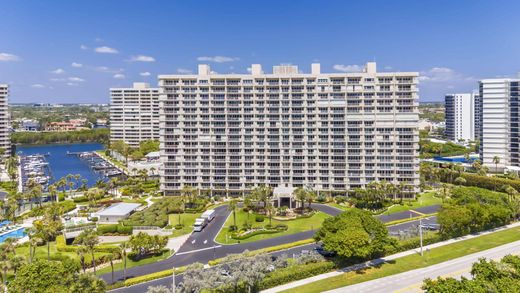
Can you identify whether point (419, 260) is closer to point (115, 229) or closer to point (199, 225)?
point (199, 225)

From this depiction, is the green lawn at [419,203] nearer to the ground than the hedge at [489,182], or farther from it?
nearer to the ground

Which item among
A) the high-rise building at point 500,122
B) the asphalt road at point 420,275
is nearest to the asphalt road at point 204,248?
the asphalt road at point 420,275

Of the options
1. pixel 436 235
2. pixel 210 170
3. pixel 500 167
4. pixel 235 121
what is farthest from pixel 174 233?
pixel 500 167

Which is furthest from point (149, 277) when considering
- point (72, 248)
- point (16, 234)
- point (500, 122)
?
point (500, 122)

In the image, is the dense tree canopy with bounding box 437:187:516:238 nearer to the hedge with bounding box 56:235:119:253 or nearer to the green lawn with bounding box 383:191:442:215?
the green lawn with bounding box 383:191:442:215

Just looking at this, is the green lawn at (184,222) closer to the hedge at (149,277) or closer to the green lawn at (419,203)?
the hedge at (149,277)
